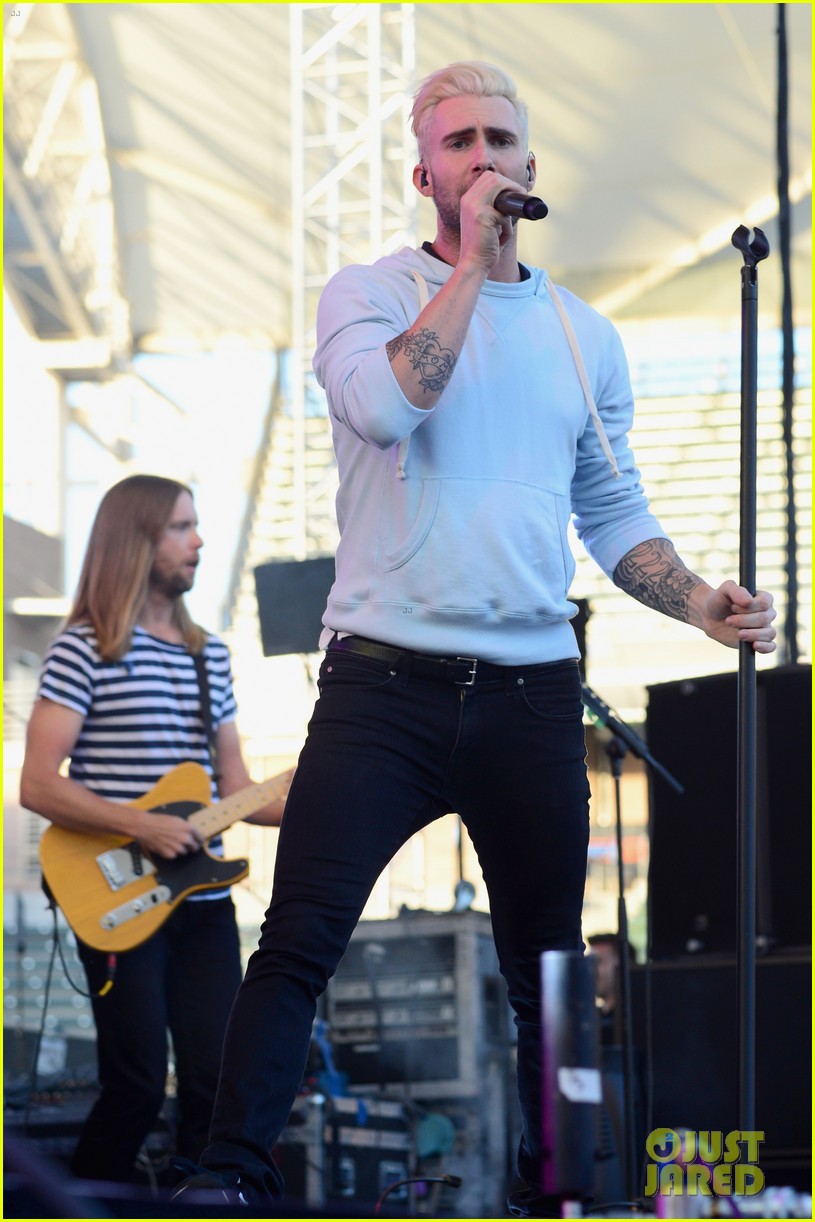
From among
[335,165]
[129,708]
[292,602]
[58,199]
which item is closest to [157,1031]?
[129,708]

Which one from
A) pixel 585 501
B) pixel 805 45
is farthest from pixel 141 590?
pixel 805 45

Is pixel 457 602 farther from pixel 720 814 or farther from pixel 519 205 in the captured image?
pixel 720 814

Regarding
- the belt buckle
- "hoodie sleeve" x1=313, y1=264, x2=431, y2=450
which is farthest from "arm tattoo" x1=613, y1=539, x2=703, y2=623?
"hoodie sleeve" x1=313, y1=264, x2=431, y2=450

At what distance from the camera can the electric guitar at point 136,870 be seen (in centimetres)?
309

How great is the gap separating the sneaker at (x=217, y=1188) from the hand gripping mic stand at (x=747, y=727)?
0.50 metres

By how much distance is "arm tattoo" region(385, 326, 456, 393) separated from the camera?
1.70m

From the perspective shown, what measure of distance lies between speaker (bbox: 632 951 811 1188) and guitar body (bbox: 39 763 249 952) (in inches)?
45.6

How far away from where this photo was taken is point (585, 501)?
7.18 ft

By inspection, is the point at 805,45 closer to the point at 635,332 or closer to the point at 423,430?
the point at 635,332

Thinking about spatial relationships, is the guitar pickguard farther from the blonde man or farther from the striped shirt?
the blonde man

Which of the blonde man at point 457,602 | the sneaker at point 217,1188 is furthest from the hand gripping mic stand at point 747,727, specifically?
the sneaker at point 217,1188

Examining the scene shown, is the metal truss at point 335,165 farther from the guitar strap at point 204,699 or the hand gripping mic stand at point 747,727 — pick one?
the hand gripping mic stand at point 747,727

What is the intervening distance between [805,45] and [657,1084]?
31.8 feet

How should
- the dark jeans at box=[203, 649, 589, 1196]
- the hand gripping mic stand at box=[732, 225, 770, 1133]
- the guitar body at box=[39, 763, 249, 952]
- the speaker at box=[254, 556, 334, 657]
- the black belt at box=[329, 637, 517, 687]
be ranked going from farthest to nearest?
the speaker at box=[254, 556, 334, 657] < the guitar body at box=[39, 763, 249, 952] < the black belt at box=[329, 637, 517, 687] < the dark jeans at box=[203, 649, 589, 1196] < the hand gripping mic stand at box=[732, 225, 770, 1133]
